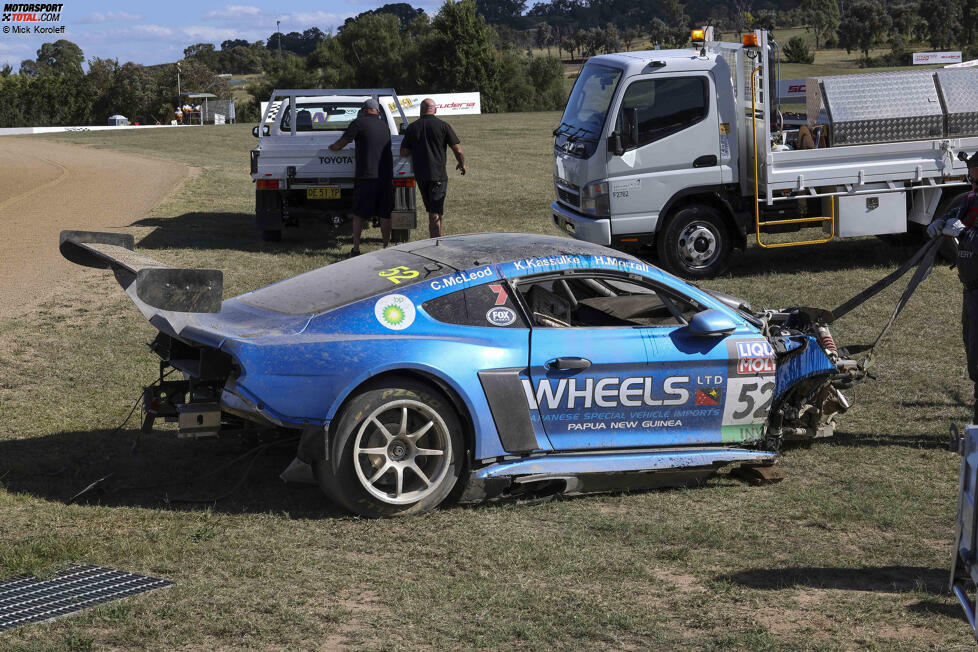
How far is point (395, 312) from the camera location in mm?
5871

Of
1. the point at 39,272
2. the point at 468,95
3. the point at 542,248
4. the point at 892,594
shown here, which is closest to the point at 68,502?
the point at 542,248

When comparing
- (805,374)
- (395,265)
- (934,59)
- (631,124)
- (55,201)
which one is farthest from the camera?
(934,59)

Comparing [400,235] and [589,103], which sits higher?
[589,103]

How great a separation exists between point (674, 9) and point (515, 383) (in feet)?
640

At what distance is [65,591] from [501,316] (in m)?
2.59

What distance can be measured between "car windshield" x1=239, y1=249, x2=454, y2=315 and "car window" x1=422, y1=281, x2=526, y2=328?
20cm

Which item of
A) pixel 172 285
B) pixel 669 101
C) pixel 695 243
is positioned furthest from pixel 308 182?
pixel 172 285

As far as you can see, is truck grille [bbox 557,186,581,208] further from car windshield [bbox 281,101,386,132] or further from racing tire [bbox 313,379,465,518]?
racing tire [bbox 313,379,465,518]

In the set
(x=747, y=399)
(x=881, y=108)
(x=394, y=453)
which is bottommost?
(x=394, y=453)

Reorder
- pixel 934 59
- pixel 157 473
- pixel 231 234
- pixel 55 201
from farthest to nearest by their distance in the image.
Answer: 1. pixel 934 59
2. pixel 55 201
3. pixel 231 234
4. pixel 157 473

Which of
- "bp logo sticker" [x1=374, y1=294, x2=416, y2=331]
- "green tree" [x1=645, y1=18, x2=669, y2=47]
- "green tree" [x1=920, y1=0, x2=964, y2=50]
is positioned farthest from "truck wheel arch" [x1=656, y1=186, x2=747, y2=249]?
"green tree" [x1=920, y1=0, x2=964, y2=50]

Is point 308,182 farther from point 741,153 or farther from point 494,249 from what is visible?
point 494,249

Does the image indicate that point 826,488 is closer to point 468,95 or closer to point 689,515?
point 689,515

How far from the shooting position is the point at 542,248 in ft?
21.1
